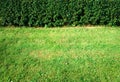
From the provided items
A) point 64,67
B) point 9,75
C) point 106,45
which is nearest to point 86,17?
point 106,45

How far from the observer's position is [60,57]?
24.0 feet

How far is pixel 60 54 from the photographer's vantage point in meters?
7.49

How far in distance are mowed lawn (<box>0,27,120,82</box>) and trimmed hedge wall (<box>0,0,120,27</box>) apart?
393mm

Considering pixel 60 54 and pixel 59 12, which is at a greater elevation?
pixel 59 12

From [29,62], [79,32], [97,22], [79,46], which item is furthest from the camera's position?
[97,22]

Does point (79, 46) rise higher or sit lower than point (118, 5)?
lower

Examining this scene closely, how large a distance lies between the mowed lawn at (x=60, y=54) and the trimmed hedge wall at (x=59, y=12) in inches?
15.5

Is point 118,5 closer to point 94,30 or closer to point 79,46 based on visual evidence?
point 94,30

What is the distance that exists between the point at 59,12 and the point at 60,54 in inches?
108

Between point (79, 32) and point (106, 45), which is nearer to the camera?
point (106, 45)

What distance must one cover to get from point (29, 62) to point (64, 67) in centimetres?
112

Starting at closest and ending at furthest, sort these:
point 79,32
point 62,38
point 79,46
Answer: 1. point 79,46
2. point 62,38
3. point 79,32

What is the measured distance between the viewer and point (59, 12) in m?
9.65

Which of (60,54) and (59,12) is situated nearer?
(60,54)
